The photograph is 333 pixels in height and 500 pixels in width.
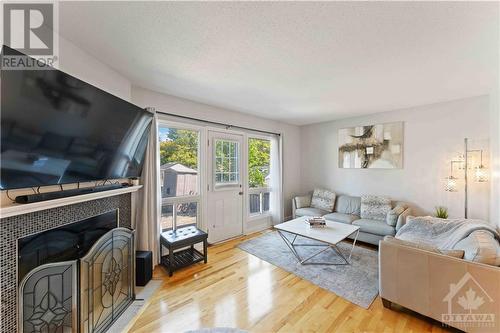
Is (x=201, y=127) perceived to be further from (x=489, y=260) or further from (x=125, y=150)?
(x=489, y=260)

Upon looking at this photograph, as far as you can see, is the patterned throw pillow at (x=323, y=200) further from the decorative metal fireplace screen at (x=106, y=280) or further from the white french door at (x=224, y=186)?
the decorative metal fireplace screen at (x=106, y=280)

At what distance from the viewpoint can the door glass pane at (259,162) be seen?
4336 mm

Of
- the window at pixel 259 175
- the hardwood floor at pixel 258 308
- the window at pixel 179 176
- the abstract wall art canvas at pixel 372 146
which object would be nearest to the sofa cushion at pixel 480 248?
the hardwood floor at pixel 258 308

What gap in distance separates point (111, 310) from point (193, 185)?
73.8 inches

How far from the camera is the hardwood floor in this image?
1.78 metres

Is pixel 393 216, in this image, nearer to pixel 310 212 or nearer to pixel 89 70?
pixel 310 212

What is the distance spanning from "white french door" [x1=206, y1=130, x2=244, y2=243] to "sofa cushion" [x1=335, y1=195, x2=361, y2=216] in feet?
6.92

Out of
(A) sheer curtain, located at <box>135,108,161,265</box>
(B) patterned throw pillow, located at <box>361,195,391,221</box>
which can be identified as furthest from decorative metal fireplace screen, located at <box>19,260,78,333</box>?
(B) patterned throw pillow, located at <box>361,195,391,221</box>

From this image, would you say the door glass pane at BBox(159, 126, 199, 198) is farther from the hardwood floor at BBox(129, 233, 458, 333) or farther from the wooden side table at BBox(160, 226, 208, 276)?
the hardwood floor at BBox(129, 233, 458, 333)

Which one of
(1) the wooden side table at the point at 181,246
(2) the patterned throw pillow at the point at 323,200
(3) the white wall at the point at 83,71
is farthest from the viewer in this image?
(2) the patterned throw pillow at the point at 323,200

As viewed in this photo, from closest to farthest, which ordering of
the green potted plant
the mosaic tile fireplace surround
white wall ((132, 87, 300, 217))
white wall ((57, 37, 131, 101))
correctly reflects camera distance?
the mosaic tile fireplace surround < white wall ((57, 37, 131, 101)) < white wall ((132, 87, 300, 217)) < the green potted plant

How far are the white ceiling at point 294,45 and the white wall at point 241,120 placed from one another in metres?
0.21

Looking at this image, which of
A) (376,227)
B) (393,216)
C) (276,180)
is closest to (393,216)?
(393,216)

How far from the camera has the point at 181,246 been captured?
2631 mm
